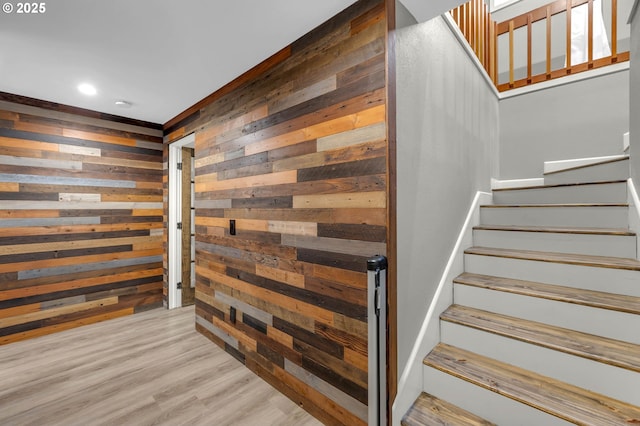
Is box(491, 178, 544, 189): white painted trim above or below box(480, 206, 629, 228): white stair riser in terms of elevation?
above

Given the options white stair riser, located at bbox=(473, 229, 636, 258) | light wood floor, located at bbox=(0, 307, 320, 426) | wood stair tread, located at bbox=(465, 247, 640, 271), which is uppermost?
white stair riser, located at bbox=(473, 229, 636, 258)

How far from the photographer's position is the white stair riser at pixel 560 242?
1.69 m

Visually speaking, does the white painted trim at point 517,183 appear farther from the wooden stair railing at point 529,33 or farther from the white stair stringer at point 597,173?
the wooden stair railing at point 529,33

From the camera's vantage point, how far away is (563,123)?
3.30m

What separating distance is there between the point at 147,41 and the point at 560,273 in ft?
9.70

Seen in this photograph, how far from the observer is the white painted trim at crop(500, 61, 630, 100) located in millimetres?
3046

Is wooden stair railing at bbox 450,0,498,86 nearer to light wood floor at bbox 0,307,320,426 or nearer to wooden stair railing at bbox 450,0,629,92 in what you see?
wooden stair railing at bbox 450,0,629,92

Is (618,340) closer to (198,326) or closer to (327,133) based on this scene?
(327,133)

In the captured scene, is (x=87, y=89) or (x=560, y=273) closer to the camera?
(x=560, y=273)

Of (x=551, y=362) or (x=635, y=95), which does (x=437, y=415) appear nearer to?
(x=551, y=362)

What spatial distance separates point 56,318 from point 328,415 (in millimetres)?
3077

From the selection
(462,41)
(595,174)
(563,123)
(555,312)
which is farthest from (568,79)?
(555,312)

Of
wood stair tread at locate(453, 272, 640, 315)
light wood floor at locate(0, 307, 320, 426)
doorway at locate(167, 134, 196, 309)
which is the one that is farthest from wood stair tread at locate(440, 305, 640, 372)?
doorway at locate(167, 134, 196, 309)

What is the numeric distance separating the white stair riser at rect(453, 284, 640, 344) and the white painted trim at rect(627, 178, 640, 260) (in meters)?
0.51
